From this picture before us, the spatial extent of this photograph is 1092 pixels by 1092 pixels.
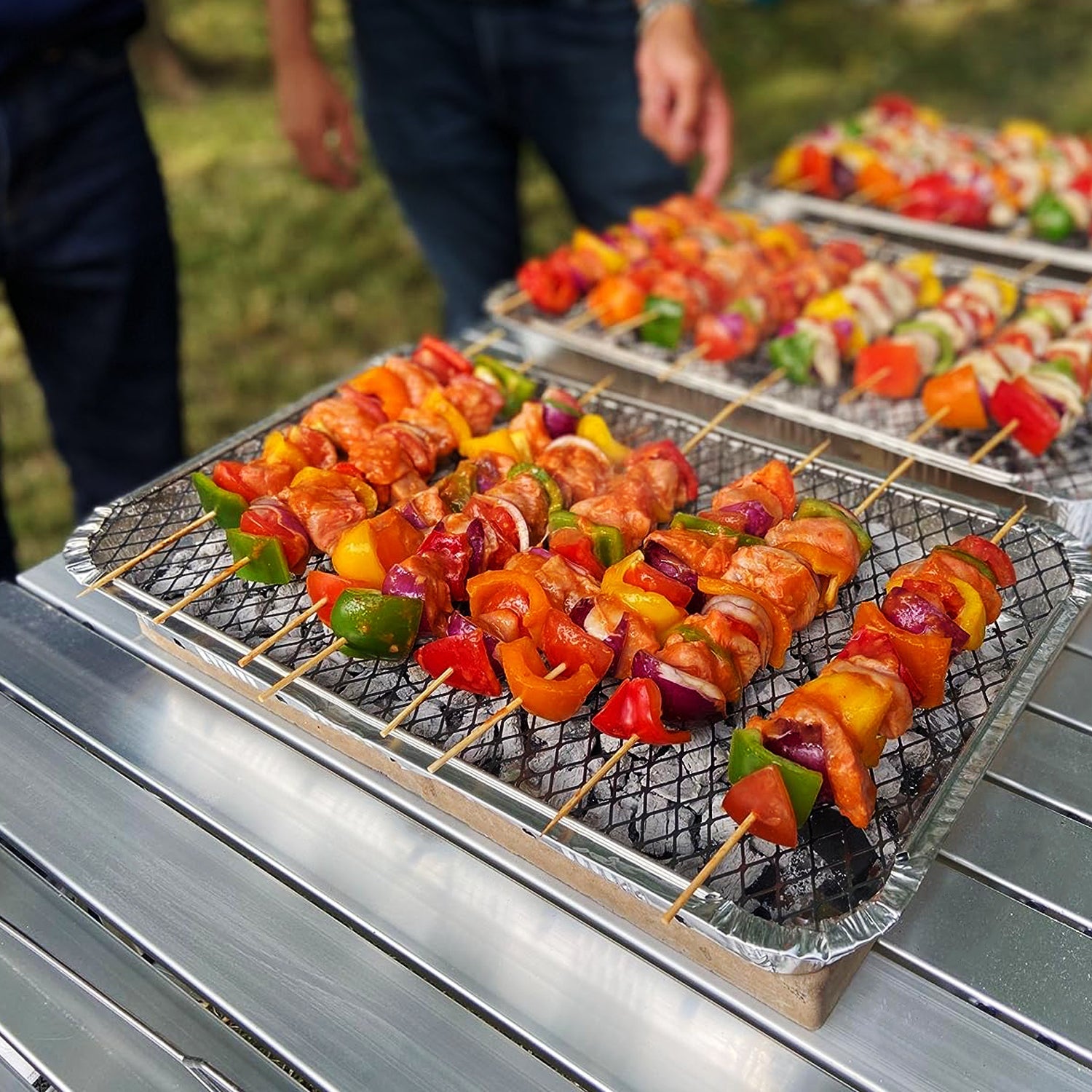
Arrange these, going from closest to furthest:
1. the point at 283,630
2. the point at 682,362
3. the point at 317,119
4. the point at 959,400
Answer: the point at 283,630, the point at 959,400, the point at 682,362, the point at 317,119

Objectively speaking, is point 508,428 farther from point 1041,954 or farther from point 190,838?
point 1041,954

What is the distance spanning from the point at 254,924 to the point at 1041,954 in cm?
117

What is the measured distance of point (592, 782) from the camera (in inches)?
67.8

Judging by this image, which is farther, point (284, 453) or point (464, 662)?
point (284, 453)

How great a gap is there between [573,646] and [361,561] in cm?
48

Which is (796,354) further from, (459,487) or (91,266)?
(91,266)

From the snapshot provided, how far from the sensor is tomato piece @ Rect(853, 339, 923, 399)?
117 inches

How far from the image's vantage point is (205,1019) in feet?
5.32

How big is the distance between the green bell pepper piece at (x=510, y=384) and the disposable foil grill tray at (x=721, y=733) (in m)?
0.55

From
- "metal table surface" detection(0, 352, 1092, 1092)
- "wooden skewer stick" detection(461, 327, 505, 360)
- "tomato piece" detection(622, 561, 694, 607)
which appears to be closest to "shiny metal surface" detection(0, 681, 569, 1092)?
"metal table surface" detection(0, 352, 1092, 1092)

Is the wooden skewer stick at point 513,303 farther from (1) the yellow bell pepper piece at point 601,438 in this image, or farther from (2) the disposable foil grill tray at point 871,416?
(1) the yellow bell pepper piece at point 601,438

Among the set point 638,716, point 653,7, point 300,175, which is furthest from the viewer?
point 300,175

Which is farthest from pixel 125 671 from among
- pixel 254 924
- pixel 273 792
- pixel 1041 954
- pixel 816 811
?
pixel 1041 954

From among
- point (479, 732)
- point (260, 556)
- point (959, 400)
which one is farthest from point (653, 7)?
point (479, 732)
